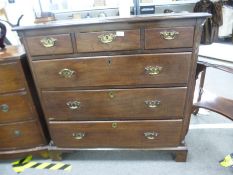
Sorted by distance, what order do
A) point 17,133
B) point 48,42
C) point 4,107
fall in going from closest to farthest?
point 48,42, point 4,107, point 17,133

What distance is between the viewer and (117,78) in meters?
1.29

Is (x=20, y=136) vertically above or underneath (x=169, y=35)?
underneath

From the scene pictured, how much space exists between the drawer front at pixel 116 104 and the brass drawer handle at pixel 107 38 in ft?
1.09

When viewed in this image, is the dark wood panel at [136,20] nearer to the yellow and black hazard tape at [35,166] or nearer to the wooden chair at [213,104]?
the wooden chair at [213,104]

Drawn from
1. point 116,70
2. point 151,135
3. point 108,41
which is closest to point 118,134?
point 151,135

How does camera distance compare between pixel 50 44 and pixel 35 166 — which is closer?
pixel 50 44

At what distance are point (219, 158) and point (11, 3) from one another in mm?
2833

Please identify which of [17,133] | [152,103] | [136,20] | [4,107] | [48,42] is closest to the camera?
[136,20]

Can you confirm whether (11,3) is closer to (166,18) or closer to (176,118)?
(166,18)

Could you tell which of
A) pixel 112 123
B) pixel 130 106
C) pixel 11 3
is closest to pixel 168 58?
pixel 130 106

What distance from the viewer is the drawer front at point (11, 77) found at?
4.34 feet

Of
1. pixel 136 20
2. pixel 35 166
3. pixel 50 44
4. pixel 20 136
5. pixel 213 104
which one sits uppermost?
pixel 136 20

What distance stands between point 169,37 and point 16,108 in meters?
1.17

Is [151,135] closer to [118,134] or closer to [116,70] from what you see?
[118,134]
